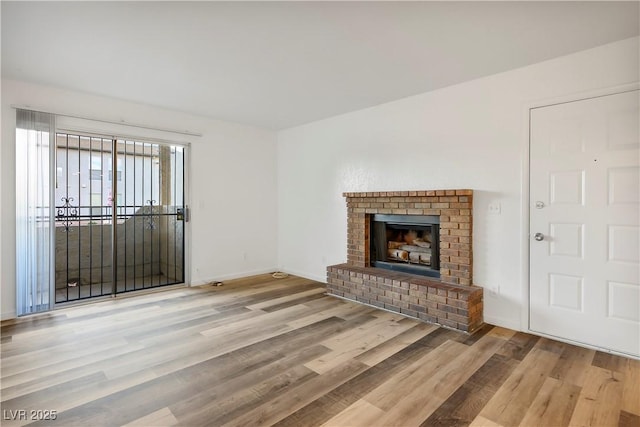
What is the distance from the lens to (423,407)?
6.72 ft

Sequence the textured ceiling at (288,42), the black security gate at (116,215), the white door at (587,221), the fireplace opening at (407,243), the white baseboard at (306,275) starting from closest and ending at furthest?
the textured ceiling at (288,42) < the white door at (587,221) < the fireplace opening at (407,243) < the black security gate at (116,215) < the white baseboard at (306,275)

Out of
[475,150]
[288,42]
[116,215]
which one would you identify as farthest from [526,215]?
[116,215]

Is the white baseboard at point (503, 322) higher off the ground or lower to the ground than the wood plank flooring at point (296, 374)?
higher

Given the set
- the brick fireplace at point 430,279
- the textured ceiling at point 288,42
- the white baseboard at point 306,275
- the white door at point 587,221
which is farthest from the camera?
the white baseboard at point 306,275

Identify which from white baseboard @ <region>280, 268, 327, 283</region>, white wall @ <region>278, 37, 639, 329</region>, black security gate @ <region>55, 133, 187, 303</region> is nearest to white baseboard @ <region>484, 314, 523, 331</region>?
white wall @ <region>278, 37, 639, 329</region>

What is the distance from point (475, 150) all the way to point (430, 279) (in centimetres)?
157

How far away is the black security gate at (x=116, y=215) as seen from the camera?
428 cm

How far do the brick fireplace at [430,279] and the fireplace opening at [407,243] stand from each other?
0.27 feet

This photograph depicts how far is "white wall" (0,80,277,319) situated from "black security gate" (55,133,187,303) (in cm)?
32

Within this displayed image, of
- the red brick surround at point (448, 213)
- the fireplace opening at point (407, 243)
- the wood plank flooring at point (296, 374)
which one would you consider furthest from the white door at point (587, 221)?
the fireplace opening at point (407, 243)

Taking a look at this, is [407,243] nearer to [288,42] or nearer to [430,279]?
[430,279]

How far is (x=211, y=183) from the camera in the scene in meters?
5.30

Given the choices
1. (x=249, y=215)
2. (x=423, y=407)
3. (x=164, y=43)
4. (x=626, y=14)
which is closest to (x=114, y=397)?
(x=423, y=407)

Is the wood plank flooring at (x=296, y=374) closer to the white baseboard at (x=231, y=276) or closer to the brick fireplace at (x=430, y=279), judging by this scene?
the brick fireplace at (x=430, y=279)
